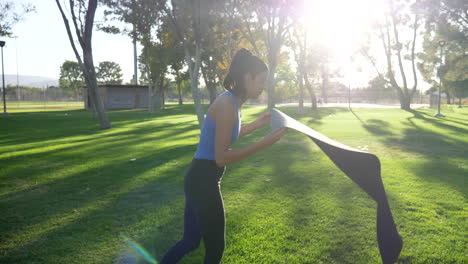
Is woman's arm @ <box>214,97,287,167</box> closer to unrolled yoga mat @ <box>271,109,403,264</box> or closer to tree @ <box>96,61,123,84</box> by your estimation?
unrolled yoga mat @ <box>271,109,403,264</box>

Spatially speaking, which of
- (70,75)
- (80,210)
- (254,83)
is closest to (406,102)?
(80,210)

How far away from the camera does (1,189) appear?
6586 mm

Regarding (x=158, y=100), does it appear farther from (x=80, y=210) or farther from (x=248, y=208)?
(x=248, y=208)

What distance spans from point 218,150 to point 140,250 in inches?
89.0

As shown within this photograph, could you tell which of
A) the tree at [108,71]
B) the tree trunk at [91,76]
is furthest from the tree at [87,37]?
the tree at [108,71]

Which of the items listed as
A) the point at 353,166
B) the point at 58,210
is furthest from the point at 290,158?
the point at 353,166

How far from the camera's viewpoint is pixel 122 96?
1911 inches

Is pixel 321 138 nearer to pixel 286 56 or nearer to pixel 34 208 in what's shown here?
pixel 34 208

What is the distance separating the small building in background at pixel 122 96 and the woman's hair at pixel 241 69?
4667 centimetres

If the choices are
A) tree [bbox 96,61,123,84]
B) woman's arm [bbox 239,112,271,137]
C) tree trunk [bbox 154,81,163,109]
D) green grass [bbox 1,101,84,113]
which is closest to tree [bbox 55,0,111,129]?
woman's arm [bbox 239,112,271,137]

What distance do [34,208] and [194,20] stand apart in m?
9.79

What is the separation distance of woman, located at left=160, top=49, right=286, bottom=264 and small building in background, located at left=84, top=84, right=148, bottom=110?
1837 inches

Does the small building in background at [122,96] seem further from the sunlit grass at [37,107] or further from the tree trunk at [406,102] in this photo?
the tree trunk at [406,102]

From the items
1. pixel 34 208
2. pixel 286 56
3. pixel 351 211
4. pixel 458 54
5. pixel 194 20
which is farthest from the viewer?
pixel 458 54
